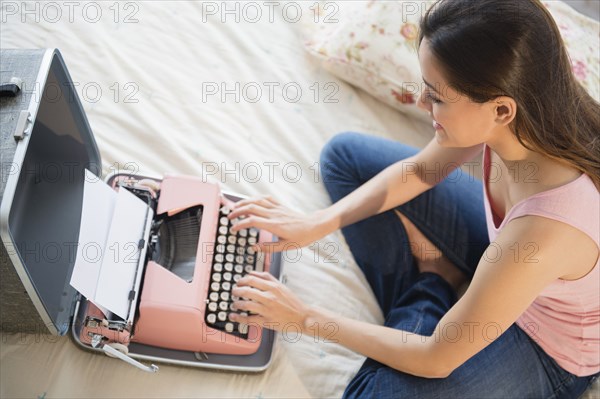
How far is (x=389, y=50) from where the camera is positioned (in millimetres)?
1452

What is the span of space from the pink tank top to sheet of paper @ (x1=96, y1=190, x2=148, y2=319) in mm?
598

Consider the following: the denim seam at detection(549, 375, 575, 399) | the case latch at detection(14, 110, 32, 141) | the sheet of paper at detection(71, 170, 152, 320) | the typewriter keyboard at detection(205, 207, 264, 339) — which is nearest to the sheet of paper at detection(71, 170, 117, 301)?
the sheet of paper at detection(71, 170, 152, 320)

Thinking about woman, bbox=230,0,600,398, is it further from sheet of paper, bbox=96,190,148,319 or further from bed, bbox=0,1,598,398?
sheet of paper, bbox=96,190,148,319

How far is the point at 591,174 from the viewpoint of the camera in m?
0.96

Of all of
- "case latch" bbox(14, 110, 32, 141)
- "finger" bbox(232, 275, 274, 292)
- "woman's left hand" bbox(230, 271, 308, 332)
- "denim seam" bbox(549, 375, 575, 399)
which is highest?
"case latch" bbox(14, 110, 32, 141)

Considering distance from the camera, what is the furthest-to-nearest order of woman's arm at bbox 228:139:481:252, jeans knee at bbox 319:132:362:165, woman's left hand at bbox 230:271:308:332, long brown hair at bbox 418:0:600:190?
jeans knee at bbox 319:132:362:165 → woman's arm at bbox 228:139:481:252 → woman's left hand at bbox 230:271:308:332 → long brown hair at bbox 418:0:600:190

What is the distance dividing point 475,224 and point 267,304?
0.48 meters

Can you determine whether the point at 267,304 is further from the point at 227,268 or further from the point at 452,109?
the point at 452,109

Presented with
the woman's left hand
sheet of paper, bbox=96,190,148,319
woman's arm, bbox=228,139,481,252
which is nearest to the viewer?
sheet of paper, bbox=96,190,148,319

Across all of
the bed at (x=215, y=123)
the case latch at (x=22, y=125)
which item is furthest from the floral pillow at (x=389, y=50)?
the case latch at (x=22, y=125)

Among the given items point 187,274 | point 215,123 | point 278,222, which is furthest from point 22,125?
point 215,123

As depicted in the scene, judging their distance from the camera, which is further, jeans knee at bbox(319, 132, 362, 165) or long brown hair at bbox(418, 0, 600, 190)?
jeans knee at bbox(319, 132, 362, 165)

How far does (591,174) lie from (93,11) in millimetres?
1167

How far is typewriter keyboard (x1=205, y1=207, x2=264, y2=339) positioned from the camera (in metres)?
1.13
